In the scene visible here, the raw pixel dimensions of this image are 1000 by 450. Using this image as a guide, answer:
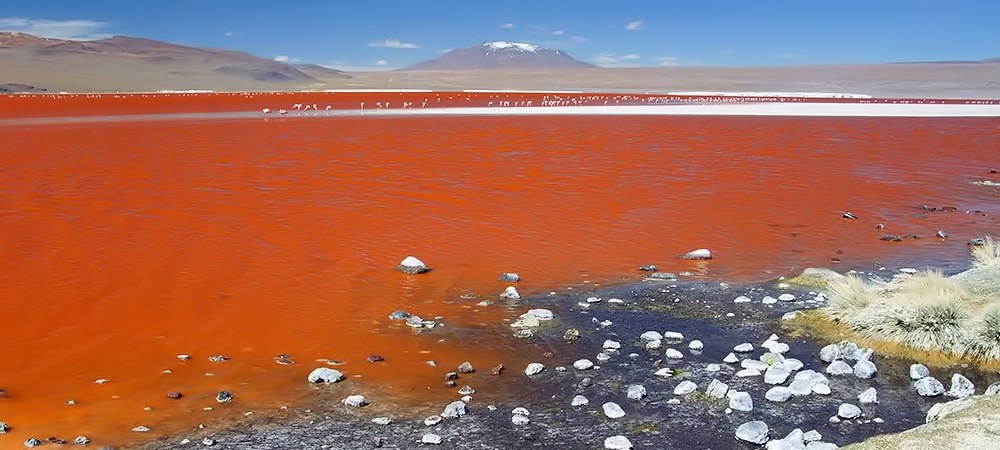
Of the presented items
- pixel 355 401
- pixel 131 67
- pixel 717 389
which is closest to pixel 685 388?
pixel 717 389

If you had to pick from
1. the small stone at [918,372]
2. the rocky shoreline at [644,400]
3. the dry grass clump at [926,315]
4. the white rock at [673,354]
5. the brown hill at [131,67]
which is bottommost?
the rocky shoreline at [644,400]

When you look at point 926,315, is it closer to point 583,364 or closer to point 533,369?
point 583,364

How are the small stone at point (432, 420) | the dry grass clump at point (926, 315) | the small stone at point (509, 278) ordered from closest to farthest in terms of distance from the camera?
the small stone at point (432, 420), the dry grass clump at point (926, 315), the small stone at point (509, 278)

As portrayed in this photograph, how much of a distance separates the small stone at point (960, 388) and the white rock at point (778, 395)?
0.90 meters

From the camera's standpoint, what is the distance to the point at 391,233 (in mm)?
9750

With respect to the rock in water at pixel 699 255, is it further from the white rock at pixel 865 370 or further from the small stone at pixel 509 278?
the white rock at pixel 865 370

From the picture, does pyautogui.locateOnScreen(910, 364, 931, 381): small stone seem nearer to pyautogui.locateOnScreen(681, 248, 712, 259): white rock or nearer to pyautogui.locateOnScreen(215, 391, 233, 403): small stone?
pyautogui.locateOnScreen(681, 248, 712, 259): white rock

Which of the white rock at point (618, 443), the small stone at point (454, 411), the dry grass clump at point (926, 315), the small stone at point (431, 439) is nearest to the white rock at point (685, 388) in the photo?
the white rock at point (618, 443)

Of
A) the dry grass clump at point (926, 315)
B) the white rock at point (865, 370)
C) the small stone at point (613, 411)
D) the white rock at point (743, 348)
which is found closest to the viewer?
the small stone at point (613, 411)

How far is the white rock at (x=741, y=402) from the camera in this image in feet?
15.1

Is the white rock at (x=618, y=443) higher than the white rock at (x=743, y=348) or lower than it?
lower

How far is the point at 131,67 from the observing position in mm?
133125

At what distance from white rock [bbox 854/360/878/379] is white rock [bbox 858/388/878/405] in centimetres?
34

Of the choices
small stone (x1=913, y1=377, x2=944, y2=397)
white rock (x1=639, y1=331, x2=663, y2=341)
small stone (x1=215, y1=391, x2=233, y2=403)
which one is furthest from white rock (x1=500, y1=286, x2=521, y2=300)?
small stone (x1=913, y1=377, x2=944, y2=397)
